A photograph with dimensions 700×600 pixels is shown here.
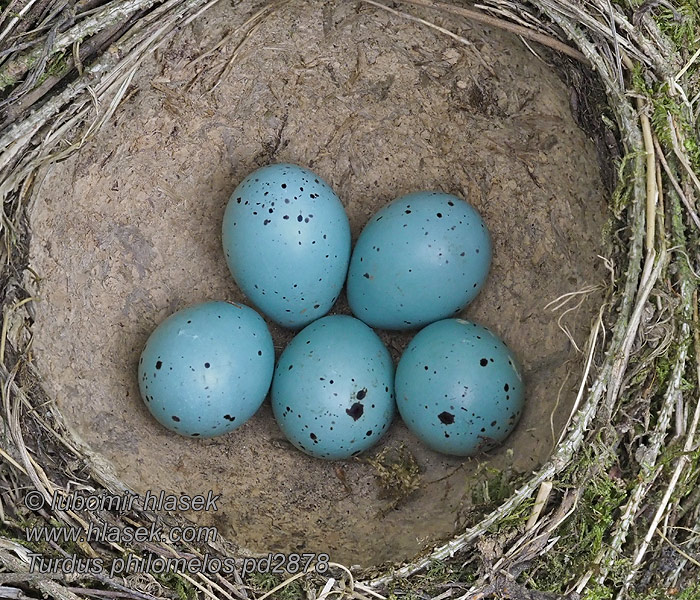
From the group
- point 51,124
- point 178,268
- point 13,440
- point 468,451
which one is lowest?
point 468,451

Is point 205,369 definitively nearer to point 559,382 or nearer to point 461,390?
point 461,390

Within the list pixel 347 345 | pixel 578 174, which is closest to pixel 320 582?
pixel 347 345

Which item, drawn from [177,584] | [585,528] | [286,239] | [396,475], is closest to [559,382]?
[585,528]

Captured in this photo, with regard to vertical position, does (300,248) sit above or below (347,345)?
above

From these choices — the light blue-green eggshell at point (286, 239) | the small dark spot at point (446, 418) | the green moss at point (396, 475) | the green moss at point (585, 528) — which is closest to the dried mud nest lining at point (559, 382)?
the green moss at point (585, 528)

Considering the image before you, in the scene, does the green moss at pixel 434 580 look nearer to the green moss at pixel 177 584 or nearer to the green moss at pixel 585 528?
the green moss at pixel 585 528

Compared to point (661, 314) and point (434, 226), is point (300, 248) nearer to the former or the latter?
point (434, 226)

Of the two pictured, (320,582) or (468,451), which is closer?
(320,582)

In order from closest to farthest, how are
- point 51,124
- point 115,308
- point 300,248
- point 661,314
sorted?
point 661,314
point 51,124
point 300,248
point 115,308

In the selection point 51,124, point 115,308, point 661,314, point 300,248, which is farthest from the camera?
point 115,308
